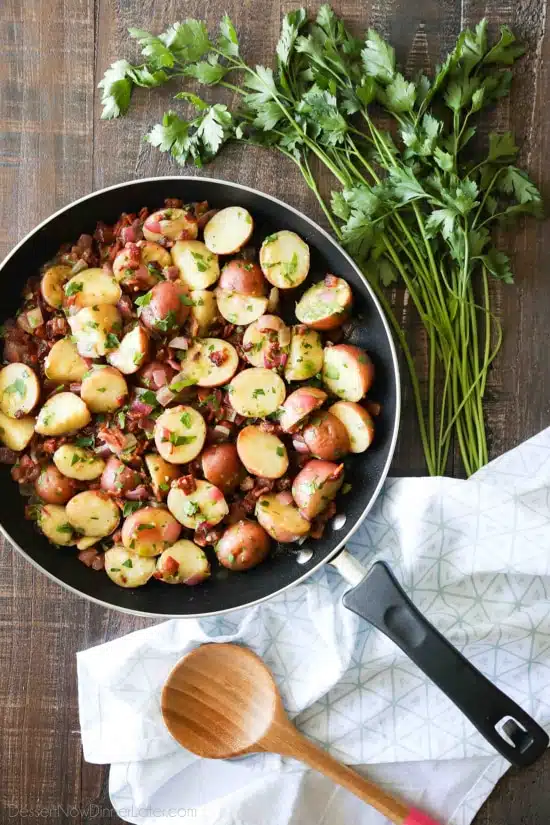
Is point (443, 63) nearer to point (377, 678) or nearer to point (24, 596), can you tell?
point (377, 678)

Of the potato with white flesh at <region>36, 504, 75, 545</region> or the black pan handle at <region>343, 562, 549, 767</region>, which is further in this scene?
the potato with white flesh at <region>36, 504, 75, 545</region>

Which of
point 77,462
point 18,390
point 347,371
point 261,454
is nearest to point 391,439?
point 347,371

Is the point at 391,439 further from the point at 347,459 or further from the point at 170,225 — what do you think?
the point at 170,225

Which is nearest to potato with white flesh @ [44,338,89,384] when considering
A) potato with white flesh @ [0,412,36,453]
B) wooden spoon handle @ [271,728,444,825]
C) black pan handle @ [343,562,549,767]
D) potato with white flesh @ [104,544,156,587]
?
potato with white flesh @ [0,412,36,453]

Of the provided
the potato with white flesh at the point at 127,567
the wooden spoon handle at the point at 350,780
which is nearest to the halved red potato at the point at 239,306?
the potato with white flesh at the point at 127,567

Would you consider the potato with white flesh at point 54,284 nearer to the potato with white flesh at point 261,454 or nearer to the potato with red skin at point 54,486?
the potato with red skin at point 54,486

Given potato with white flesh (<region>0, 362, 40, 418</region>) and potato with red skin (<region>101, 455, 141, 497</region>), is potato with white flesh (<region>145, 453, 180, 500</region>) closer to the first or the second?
potato with red skin (<region>101, 455, 141, 497</region>)
